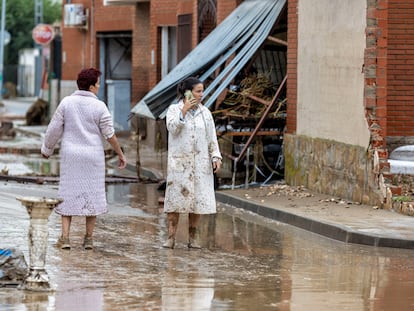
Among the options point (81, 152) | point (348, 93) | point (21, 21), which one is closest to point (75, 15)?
point (348, 93)

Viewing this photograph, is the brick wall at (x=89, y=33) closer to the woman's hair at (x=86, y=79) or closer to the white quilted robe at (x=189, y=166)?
the white quilted robe at (x=189, y=166)

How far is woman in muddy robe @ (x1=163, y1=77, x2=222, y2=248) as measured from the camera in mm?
12430

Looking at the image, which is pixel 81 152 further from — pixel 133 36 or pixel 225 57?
pixel 133 36

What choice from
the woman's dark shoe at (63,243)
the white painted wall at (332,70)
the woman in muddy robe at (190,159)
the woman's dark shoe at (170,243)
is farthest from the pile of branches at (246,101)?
the woman's dark shoe at (63,243)

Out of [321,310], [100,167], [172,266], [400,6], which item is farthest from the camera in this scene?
[400,6]

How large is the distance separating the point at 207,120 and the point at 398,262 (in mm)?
2356

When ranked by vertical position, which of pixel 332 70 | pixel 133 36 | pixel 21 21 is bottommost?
pixel 332 70

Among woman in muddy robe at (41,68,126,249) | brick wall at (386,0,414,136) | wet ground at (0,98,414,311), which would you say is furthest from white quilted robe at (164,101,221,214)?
brick wall at (386,0,414,136)

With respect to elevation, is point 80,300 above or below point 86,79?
below

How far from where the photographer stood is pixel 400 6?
16.7 metres

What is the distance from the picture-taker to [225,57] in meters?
20.1

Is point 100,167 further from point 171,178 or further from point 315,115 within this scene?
point 315,115

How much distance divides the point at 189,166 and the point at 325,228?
2.53 meters

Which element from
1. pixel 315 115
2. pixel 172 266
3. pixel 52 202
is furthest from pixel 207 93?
pixel 52 202
